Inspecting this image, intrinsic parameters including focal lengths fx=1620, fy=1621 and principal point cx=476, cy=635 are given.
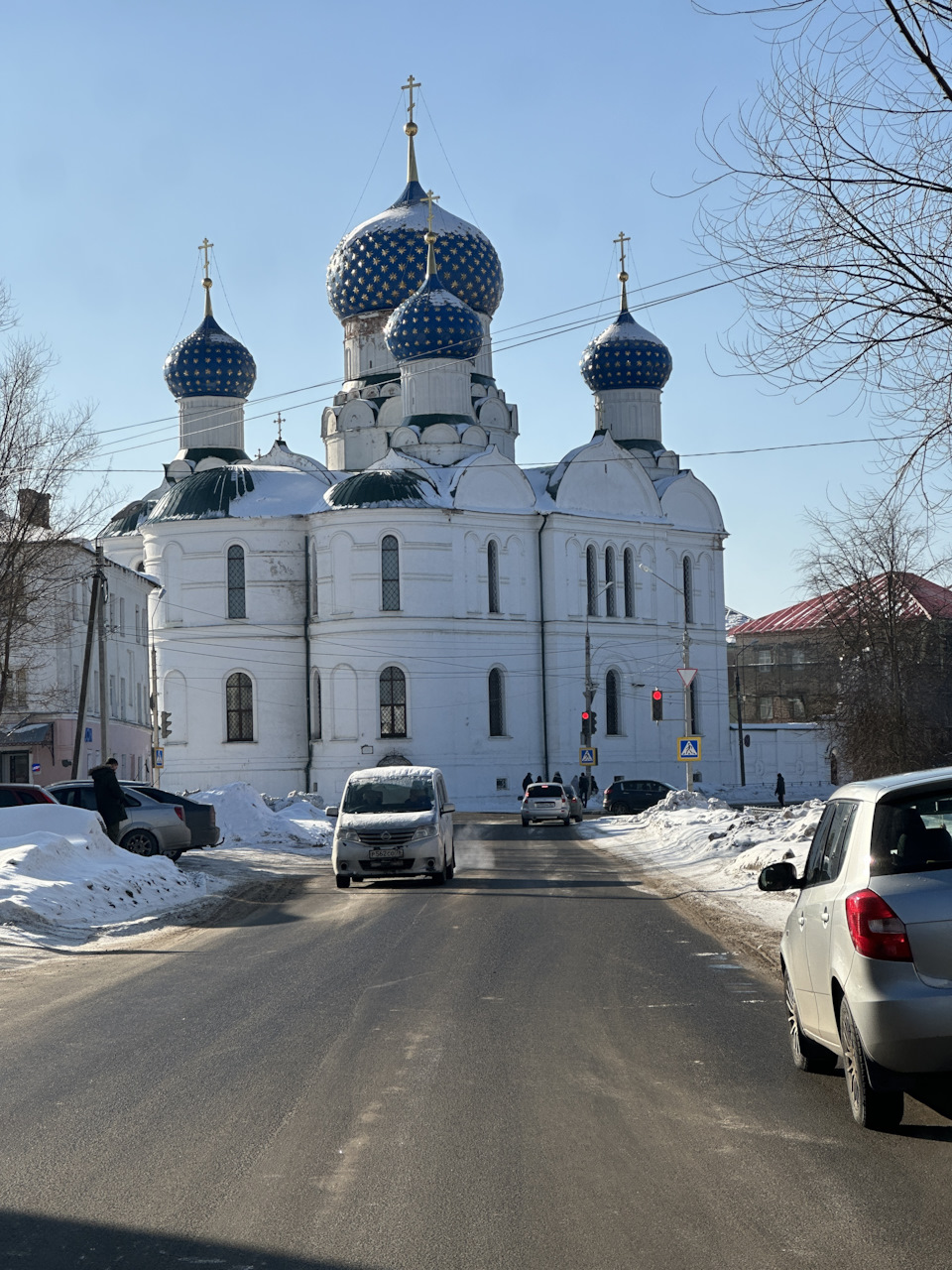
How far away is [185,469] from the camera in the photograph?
6750 centimetres

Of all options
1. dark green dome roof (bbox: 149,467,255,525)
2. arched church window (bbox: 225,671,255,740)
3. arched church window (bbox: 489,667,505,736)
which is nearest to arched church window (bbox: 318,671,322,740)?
arched church window (bbox: 225,671,255,740)

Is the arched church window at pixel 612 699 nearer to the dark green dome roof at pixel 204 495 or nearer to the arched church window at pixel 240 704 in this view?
the arched church window at pixel 240 704

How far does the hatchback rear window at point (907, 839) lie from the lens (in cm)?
684

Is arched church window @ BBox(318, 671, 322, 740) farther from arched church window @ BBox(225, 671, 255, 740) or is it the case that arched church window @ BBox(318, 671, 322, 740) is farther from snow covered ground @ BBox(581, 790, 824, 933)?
snow covered ground @ BBox(581, 790, 824, 933)

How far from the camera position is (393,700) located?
59.9m

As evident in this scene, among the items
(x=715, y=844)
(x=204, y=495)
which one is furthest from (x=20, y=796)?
(x=204, y=495)

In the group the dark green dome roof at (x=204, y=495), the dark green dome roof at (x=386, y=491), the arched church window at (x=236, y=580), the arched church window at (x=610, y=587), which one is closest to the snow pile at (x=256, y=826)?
the dark green dome roof at (x=386, y=491)

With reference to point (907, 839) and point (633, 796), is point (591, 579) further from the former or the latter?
point (907, 839)

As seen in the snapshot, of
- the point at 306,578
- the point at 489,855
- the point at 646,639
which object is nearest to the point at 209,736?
the point at 306,578

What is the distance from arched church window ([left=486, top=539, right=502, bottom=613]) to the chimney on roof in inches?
1334

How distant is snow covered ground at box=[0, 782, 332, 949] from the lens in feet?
52.8

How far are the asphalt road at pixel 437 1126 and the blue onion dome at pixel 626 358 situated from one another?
57454 millimetres

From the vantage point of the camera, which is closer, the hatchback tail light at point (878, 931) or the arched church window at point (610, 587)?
the hatchback tail light at point (878, 931)

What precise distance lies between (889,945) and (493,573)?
5528 centimetres
